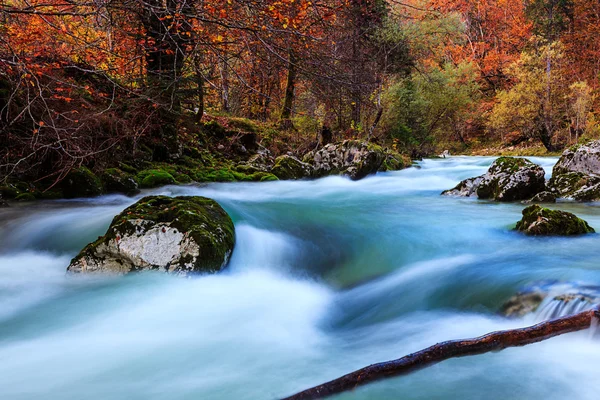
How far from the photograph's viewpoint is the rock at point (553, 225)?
17.1ft

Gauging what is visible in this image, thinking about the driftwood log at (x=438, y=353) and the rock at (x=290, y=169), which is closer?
the driftwood log at (x=438, y=353)

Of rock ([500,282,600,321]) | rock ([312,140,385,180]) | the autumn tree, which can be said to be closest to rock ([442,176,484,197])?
rock ([312,140,385,180])

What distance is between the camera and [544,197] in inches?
323

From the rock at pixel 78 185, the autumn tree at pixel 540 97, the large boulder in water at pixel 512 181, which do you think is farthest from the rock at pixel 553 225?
the autumn tree at pixel 540 97

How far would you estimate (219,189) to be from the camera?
32.4ft

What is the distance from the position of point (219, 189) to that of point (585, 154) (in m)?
8.60

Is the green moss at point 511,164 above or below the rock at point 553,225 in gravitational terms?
above

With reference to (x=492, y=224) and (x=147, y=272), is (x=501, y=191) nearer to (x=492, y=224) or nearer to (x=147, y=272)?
(x=492, y=224)

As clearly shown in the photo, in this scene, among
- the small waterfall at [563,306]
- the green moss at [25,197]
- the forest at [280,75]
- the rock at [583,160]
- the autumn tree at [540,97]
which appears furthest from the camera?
the autumn tree at [540,97]

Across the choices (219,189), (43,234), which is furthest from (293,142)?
(43,234)

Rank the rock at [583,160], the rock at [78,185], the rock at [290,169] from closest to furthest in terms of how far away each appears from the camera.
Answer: the rock at [78,185], the rock at [583,160], the rock at [290,169]

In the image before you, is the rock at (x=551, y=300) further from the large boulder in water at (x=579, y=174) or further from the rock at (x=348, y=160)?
the rock at (x=348, y=160)

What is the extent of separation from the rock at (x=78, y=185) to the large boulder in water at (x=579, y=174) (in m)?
9.74

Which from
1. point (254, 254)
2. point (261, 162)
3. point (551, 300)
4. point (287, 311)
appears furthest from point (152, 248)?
point (261, 162)
